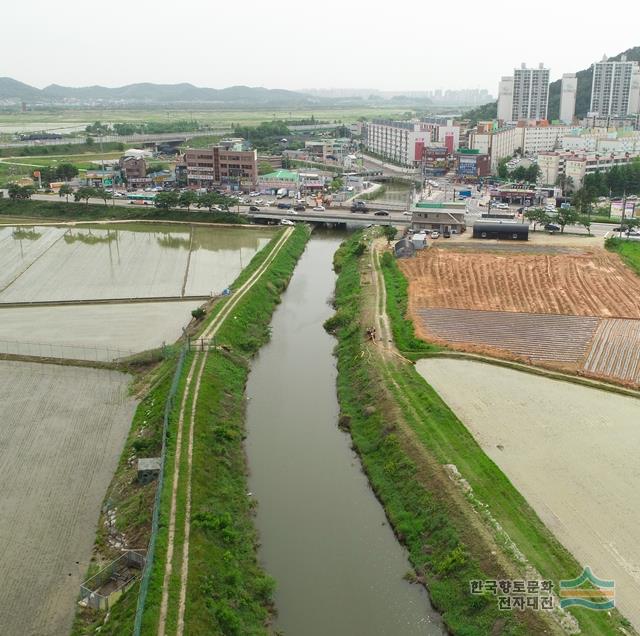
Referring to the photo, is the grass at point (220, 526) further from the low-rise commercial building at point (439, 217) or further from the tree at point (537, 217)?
the tree at point (537, 217)

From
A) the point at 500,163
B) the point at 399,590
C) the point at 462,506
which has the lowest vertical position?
the point at 399,590

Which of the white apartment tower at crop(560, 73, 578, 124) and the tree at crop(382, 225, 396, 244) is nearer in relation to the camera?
the tree at crop(382, 225, 396, 244)

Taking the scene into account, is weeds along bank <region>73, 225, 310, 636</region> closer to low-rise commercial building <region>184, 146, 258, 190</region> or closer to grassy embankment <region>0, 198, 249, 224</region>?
grassy embankment <region>0, 198, 249, 224</region>

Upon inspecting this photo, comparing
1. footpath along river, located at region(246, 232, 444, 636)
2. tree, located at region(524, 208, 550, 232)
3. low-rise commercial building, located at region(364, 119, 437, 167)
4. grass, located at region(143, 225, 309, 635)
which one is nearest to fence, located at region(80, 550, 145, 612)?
grass, located at region(143, 225, 309, 635)

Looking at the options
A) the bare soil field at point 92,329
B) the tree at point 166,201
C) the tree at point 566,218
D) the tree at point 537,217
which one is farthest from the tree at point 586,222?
the tree at point 166,201

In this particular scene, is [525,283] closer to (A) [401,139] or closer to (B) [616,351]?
(B) [616,351]

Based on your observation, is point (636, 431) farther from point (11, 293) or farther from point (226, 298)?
point (11, 293)

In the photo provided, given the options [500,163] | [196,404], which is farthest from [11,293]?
[500,163]
